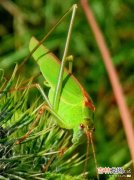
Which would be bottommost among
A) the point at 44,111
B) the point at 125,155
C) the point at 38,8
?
the point at 44,111

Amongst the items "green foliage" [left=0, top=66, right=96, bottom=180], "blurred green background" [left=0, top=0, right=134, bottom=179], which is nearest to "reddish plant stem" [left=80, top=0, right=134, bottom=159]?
"green foliage" [left=0, top=66, right=96, bottom=180]

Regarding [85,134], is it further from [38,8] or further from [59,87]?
[38,8]

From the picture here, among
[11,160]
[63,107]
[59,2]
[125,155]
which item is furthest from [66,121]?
[59,2]

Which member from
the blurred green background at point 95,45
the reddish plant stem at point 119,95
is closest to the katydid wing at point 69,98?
the reddish plant stem at point 119,95

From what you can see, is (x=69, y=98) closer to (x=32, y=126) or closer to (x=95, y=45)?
(x=32, y=126)

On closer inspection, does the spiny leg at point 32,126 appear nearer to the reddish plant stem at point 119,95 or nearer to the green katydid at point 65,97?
the green katydid at point 65,97
